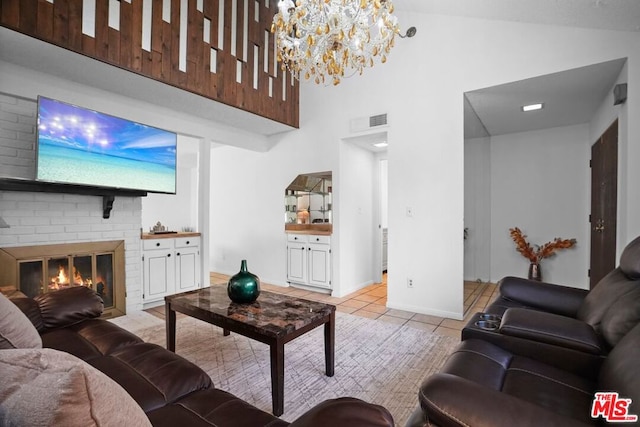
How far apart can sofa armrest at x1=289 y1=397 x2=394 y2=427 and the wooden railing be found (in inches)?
Answer: 126

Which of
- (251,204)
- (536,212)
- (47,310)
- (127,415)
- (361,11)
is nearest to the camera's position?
(127,415)

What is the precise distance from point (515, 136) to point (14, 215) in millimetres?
6353

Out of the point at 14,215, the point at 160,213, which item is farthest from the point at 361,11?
the point at 160,213

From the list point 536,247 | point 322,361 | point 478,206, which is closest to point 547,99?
point 478,206

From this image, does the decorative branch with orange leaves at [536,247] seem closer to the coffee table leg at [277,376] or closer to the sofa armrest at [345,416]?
the coffee table leg at [277,376]

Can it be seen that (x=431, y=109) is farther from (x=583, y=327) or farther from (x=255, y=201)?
(x=255, y=201)

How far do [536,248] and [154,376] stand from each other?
527 cm

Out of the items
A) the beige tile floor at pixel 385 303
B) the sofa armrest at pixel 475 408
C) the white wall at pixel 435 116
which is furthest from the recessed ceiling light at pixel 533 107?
the sofa armrest at pixel 475 408

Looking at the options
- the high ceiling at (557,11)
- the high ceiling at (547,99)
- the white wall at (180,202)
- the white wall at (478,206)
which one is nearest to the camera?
the high ceiling at (557,11)

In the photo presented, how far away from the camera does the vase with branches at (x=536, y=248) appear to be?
175 inches

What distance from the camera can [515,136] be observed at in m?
4.86

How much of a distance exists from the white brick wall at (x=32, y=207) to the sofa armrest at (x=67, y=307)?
1.40 metres

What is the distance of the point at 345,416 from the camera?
0.81 m

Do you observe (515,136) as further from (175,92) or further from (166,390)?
(166,390)
